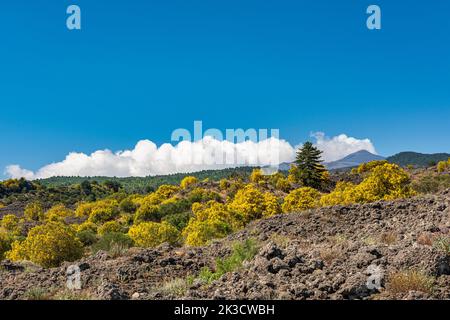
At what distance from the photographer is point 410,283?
218 inches

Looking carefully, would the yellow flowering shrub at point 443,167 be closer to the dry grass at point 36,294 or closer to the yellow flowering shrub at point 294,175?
the yellow flowering shrub at point 294,175

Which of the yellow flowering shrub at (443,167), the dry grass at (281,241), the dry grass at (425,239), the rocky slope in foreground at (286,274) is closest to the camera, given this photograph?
the rocky slope in foreground at (286,274)

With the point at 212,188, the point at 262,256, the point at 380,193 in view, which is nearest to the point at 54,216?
the point at 212,188

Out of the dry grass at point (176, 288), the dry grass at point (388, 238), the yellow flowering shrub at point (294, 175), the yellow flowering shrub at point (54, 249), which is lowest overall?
the yellow flowering shrub at point (54, 249)

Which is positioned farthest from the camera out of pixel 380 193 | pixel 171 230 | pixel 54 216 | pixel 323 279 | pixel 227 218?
pixel 54 216

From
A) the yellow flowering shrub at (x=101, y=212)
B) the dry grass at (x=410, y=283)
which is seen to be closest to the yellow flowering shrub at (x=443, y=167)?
the yellow flowering shrub at (x=101, y=212)

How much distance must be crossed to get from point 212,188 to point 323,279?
5544 centimetres

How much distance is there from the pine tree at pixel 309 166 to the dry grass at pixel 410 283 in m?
51.7

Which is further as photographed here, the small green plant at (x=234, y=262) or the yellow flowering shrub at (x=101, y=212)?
the yellow flowering shrub at (x=101, y=212)

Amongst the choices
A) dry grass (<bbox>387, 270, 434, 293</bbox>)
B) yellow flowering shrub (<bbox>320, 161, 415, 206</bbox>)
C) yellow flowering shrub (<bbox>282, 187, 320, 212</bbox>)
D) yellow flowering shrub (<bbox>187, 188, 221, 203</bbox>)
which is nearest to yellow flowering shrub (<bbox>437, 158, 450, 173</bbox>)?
yellow flowering shrub (<bbox>187, 188, 221, 203</bbox>)

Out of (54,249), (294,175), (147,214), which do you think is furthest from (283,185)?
(54,249)

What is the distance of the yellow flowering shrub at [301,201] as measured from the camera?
29188 millimetres
